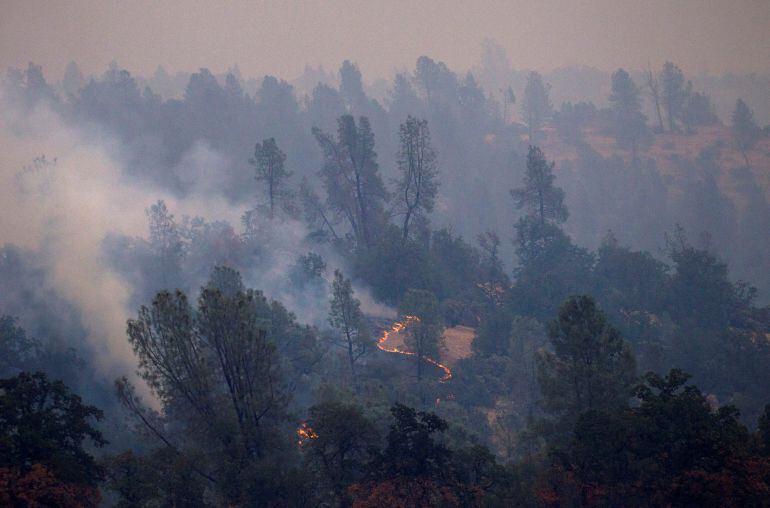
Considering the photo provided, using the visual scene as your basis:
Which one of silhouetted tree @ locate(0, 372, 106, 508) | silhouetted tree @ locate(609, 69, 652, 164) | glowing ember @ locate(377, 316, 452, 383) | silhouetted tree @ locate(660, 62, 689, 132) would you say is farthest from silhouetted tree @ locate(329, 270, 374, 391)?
silhouetted tree @ locate(660, 62, 689, 132)

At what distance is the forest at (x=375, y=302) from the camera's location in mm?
23578

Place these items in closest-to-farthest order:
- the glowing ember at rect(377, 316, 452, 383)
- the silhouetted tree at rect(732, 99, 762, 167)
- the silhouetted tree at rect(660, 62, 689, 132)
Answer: the glowing ember at rect(377, 316, 452, 383), the silhouetted tree at rect(732, 99, 762, 167), the silhouetted tree at rect(660, 62, 689, 132)

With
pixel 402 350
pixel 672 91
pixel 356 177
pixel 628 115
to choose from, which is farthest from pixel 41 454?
pixel 672 91

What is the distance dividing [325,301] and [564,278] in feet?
73.4

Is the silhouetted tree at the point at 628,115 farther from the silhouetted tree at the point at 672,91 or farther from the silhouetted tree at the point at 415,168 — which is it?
the silhouetted tree at the point at 415,168

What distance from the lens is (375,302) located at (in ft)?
178

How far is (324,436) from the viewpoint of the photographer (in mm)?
25109

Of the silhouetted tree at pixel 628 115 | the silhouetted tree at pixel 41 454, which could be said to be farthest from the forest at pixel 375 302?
the silhouetted tree at pixel 628 115

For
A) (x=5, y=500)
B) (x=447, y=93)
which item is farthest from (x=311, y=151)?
(x=5, y=500)

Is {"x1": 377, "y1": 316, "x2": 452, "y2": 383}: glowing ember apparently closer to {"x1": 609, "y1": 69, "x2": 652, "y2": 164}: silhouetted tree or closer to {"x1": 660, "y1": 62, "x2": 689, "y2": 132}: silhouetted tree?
{"x1": 609, "y1": 69, "x2": 652, "y2": 164}: silhouetted tree

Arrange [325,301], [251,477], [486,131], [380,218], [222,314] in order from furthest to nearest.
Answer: [486,131] < [380,218] < [325,301] < [222,314] < [251,477]

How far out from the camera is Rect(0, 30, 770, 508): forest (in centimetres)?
2358

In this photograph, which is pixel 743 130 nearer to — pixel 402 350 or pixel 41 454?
pixel 402 350

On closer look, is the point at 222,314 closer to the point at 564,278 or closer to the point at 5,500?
the point at 5,500
